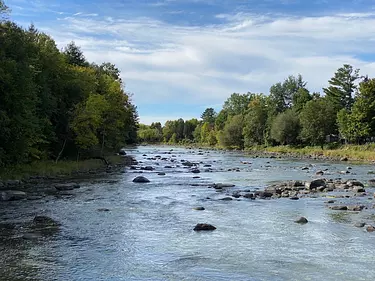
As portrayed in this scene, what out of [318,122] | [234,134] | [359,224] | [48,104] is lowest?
[359,224]

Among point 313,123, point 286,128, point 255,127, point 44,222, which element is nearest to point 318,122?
point 313,123

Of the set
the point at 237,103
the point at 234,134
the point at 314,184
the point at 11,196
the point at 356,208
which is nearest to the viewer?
the point at 356,208

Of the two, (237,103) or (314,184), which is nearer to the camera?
(314,184)

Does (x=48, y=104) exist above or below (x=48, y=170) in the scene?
above

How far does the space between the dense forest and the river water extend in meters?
9.34

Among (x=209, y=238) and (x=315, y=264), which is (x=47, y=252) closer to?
(x=209, y=238)

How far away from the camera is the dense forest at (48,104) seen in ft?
100

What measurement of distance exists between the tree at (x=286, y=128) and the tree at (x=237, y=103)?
6414 cm

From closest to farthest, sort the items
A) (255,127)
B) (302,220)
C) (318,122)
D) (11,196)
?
(302,220), (11,196), (318,122), (255,127)

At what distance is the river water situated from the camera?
1222 cm

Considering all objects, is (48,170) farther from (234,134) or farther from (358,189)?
(234,134)

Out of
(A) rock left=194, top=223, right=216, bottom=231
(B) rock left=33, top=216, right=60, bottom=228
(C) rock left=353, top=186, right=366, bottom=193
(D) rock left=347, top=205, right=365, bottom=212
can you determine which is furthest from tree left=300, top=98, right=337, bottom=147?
(B) rock left=33, top=216, right=60, bottom=228

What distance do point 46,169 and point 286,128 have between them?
75.0 meters

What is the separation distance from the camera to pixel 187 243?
1538 centimetres
